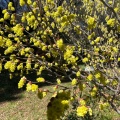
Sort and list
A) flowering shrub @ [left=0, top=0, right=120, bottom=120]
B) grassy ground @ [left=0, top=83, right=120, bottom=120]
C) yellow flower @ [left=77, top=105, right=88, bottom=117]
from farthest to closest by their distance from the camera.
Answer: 1. grassy ground @ [left=0, top=83, right=120, bottom=120]
2. flowering shrub @ [left=0, top=0, right=120, bottom=120]
3. yellow flower @ [left=77, top=105, right=88, bottom=117]

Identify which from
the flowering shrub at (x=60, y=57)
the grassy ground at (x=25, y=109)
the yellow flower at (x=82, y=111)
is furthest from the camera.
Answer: the grassy ground at (x=25, y=109)

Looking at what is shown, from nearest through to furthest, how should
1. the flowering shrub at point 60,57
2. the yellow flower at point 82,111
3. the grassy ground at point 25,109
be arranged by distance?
1. the yellow flower at point 82,111
2. the flowering shrub at point 60,57
3. the grassy ground at point 25,109

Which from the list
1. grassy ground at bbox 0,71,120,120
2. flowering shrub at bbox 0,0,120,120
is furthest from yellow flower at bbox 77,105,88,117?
grassy ground at bbox 0,71,120,120

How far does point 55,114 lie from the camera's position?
1970mm

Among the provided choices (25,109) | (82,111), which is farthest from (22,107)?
(82,111)

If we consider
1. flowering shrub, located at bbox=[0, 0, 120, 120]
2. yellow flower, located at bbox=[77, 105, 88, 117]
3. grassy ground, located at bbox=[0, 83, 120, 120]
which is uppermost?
flowering shrub, located at bbox=[0, 0, 120, 120]

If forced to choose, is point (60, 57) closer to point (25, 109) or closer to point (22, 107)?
point (25, 109)

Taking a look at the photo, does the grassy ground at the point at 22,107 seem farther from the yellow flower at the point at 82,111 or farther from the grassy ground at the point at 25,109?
the yellow flower at the point at 82,111

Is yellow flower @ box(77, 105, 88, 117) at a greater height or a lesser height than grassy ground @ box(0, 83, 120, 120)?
greater

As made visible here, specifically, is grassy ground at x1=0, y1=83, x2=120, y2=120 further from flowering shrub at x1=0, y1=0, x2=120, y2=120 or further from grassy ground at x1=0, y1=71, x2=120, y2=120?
flowering shrub at x1=0, y1=0, x2=120, y2=120

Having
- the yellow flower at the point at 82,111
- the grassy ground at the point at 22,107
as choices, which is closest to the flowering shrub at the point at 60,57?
the yellow flower at the point at 82,111

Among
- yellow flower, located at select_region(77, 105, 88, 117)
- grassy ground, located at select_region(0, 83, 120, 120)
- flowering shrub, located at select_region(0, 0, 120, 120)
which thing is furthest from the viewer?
grassy ground, located at select_region(0, 83, 120, 120)

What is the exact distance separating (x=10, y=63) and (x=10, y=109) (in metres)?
6.97

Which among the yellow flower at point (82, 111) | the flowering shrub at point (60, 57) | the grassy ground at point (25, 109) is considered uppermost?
the flowering shrub at point (60, 57)
